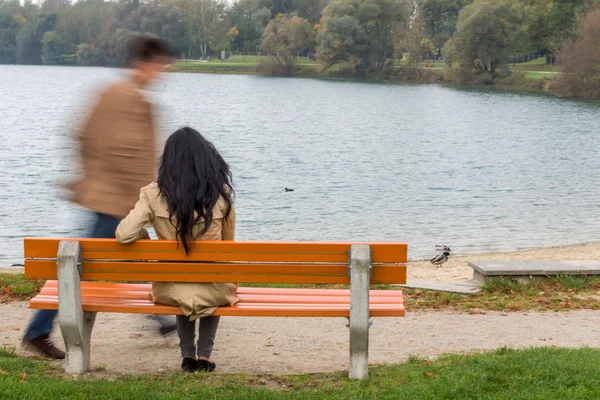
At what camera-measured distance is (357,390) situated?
449 centimetres

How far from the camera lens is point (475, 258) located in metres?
14.8

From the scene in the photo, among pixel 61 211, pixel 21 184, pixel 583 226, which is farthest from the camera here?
pixel 21 184

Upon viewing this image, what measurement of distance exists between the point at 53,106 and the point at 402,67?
166ft

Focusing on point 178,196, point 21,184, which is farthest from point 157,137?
point 21,184

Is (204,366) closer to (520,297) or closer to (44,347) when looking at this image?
(44,347)

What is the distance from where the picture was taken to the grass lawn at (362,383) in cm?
436

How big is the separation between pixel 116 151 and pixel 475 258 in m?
10.4

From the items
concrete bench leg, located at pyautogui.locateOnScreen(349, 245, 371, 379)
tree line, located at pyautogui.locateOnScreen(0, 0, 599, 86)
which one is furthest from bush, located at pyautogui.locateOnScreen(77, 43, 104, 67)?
concrete bench leg, located at pyautogui.locateOnScreen(349, 245, 371, 379)

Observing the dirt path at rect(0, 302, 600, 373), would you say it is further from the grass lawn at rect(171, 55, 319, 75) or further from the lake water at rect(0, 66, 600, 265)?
the grass lawn at rect(171, 55, 319, 75)

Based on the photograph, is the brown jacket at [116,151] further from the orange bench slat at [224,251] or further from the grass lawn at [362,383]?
the grass lawn at [362,383]

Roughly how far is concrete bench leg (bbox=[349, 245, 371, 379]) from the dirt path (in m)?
0.62

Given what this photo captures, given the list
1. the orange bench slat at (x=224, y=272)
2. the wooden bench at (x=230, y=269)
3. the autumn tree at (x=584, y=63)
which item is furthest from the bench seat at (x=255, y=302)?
the autumn tree at (x=584, y=63)

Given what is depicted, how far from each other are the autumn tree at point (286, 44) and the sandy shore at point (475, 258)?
9506 centimetres

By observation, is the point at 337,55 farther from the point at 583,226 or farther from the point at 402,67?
the point at 583,226
